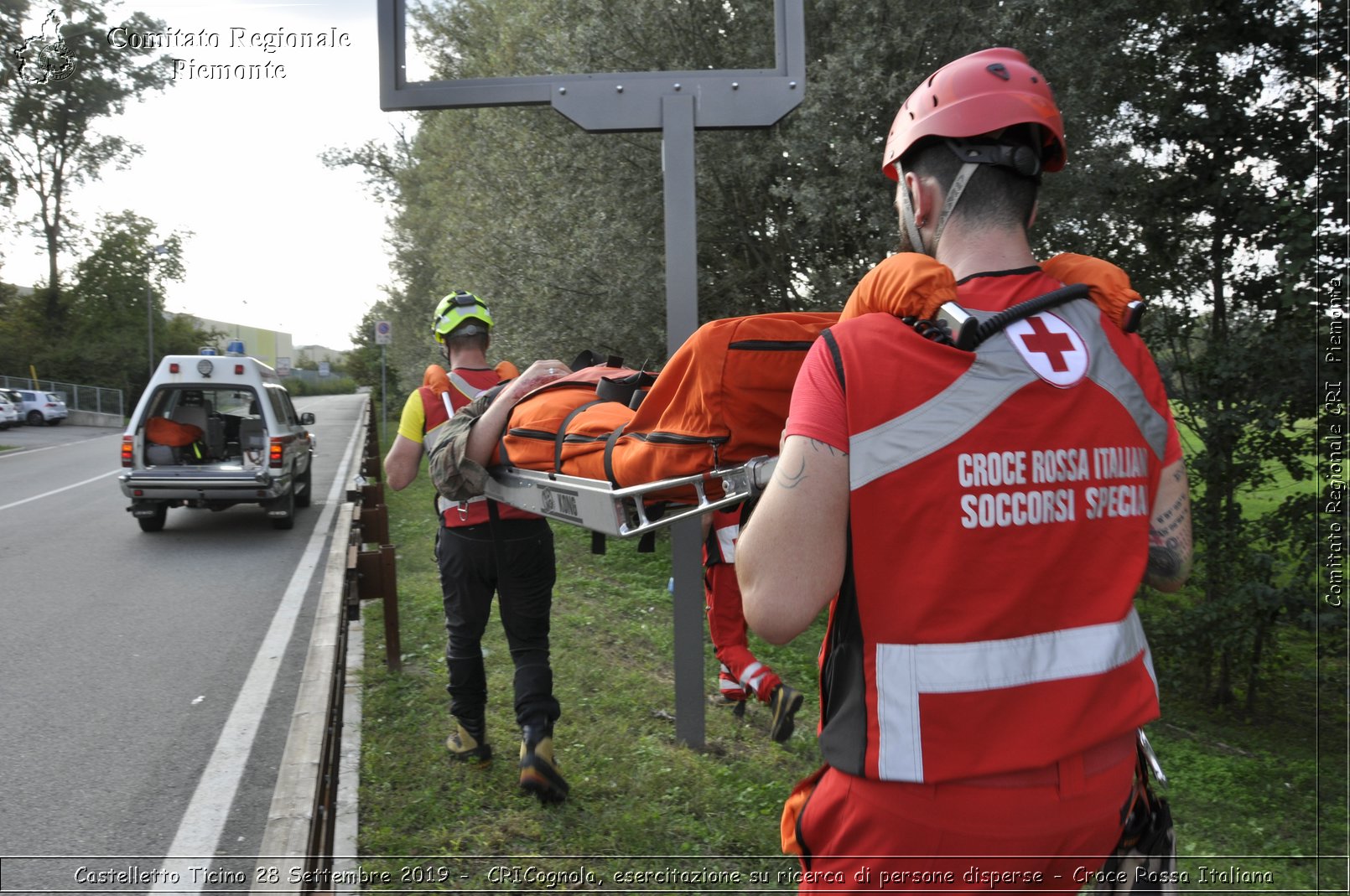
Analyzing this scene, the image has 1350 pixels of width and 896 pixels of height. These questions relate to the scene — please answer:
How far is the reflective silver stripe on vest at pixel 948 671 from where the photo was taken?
154 centimetres

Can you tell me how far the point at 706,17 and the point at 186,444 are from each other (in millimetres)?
8613

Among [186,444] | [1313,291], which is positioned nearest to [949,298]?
[1313,291]

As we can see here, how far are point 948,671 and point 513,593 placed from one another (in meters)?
3.13

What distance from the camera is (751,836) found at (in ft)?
13.5

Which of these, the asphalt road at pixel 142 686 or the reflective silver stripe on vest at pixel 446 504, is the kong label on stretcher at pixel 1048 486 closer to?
the reflective silver stripe on vest at pixel 446 504

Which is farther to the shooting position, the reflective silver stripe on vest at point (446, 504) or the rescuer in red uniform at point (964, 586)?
the reflective silver stripe on vest at point (446, 504)

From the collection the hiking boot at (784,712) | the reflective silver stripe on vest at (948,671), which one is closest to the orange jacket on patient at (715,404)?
the reflective silver stripe on vest at (948,671)

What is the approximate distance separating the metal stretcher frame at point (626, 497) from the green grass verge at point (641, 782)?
1110 mm

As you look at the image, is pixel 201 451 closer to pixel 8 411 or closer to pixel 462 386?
pixel 462 386

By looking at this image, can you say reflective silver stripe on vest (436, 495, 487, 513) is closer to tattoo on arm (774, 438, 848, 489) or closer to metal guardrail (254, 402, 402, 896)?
metal guardrail (254, 402, 402, 896)

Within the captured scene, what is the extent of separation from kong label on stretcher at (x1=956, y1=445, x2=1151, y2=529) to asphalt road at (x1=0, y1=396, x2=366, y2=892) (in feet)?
12.0

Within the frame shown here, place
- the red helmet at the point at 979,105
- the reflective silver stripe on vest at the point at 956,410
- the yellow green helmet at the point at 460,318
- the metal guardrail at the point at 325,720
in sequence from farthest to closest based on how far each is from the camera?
the yellow green helmet at the point at 460,318, the metal guardrail at the point at 325,720, the red helmet at the point at 979,105, the reflective silver stripe on vest at the point at 956,410

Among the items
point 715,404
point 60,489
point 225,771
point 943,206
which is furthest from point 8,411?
point 943,206

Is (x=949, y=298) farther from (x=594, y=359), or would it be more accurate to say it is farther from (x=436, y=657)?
(x=436, y=657)
